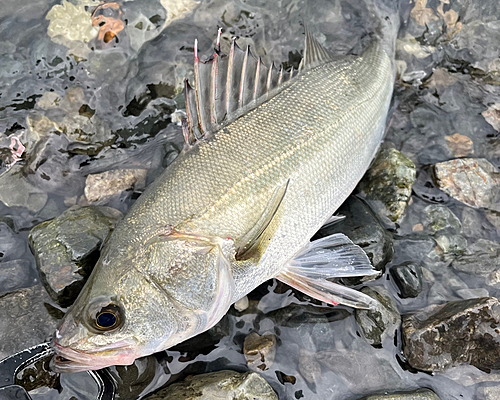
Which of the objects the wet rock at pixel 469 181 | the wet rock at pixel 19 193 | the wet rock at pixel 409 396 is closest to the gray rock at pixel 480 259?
the wet rock at pixel 469 181

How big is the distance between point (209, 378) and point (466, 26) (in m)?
4.73

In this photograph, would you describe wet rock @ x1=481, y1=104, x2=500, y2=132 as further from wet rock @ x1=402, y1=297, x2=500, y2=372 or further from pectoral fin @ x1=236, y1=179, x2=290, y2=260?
pectoral fin @ x1=236, y1=179, x2=290, y2=260

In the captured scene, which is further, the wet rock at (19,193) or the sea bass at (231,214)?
the wet rock at (19,193)

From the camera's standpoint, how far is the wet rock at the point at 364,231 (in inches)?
130

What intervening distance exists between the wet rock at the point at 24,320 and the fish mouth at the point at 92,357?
2.27 feet

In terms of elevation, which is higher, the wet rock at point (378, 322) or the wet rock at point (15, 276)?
the wet rock at point (15, 276)

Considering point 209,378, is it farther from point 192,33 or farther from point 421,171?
point 192,33

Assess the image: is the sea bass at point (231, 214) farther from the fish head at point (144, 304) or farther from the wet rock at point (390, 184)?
the wet rock at point (390, 184)

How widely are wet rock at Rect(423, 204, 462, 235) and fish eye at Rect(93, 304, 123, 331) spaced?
2.88 metres

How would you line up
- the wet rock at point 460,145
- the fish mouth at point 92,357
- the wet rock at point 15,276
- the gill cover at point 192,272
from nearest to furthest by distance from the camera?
the fish mouth at point 92,357
the gill cover at point 192,272
the wet rock at point 15,276
the wet rock at point 460,145

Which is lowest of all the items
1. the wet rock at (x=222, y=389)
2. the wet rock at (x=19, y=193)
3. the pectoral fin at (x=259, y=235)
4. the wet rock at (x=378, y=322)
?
the wet rock at (x=378, y=322)

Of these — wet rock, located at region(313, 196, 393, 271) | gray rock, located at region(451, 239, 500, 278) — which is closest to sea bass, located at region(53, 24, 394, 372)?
wet rock, located at region(313, 196, 393, 271)

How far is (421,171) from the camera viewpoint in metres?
3.90

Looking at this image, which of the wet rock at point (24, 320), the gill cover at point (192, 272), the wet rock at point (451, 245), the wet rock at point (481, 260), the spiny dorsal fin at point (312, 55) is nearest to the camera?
the gill cover at point (192, 272)
